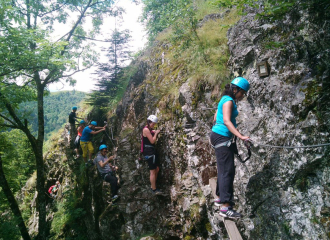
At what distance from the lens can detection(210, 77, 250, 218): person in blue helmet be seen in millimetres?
3656

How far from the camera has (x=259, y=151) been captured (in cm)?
410

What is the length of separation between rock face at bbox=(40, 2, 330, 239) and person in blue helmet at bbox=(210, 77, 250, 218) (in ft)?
1.72

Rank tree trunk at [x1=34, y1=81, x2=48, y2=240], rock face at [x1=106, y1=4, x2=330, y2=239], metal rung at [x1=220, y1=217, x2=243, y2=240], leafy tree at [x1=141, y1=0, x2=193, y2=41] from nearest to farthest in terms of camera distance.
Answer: rock face at [x1=106, y1=4, x2=330, y2=239] → metal rung at [x1=220, y1=217, x2=243, y2=240] → tree trunk at [x1=34, y1=81, x2=48, y2=240] → leafy tree at [x1=141, y1=0, x2=193, y2=41]

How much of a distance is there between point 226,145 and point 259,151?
2.58 ft

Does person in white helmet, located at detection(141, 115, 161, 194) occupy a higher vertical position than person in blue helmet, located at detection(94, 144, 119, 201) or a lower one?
higher

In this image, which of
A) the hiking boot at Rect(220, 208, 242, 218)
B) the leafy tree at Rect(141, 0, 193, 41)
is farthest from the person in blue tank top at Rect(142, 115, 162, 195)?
the leafy tree at Rect(141, 0, 193, 41)

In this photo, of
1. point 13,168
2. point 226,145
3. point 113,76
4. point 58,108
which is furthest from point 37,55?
point 58,108

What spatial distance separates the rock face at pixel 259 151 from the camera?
10.7 feet

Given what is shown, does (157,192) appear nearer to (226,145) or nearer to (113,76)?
(226,145)

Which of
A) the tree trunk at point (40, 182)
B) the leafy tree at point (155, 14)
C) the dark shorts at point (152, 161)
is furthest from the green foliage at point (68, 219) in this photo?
the leafy tree at point (155, 14)

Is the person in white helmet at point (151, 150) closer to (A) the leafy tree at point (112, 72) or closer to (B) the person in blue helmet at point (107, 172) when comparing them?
(B) the person in blue helmet at point (107, 172)

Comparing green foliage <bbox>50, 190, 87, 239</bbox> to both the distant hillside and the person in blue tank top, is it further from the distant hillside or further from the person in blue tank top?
the distant hillside

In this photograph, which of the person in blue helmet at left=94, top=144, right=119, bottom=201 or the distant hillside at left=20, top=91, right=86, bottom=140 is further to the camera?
the distant hillside at left=20, top=91, right=86, bottom=140

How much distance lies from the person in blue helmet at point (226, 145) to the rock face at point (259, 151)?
526 mm
